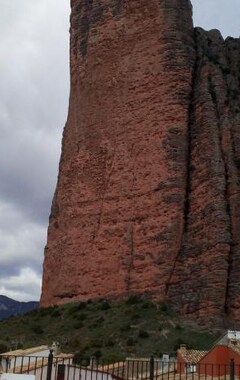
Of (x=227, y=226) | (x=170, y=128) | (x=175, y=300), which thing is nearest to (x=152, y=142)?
(x=170, y=128)

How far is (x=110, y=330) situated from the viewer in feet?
101

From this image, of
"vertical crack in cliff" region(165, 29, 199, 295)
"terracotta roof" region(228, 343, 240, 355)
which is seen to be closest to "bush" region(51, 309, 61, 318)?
"vertical crack in cliff" region(165, 29, 199, 295)

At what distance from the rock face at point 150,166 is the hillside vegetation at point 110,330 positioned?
1.37 meters

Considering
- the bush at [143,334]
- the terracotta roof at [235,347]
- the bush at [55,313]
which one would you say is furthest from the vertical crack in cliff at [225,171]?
the terracotta roof at [235,347]

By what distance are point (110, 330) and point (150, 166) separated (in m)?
10.5

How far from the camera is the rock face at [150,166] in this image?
33750 millimetres

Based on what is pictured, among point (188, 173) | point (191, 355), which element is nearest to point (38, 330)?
point (191, 355)

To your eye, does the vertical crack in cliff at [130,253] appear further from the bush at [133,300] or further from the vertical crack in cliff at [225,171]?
the vertical crack in cliff at [225,171]

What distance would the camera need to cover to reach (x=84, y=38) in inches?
1719

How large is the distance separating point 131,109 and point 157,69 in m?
2.90

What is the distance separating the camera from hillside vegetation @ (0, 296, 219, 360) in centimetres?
2861

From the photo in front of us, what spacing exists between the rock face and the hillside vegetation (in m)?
1.37

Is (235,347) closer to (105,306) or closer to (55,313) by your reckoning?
(105,306)

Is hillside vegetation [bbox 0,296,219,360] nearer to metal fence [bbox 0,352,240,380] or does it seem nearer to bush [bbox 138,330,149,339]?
bush [bbox 138,330,149,339]
